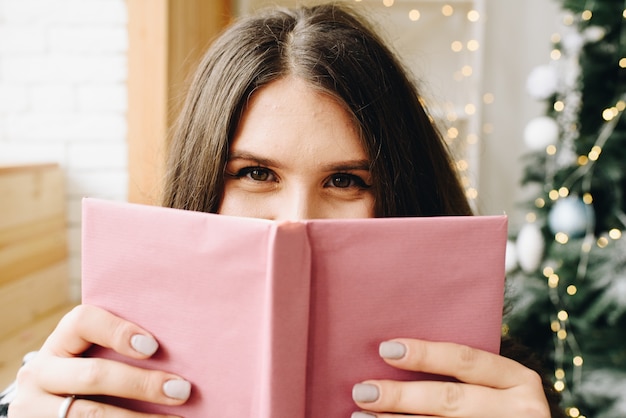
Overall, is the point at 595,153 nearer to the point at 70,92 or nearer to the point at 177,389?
the point at 177,389

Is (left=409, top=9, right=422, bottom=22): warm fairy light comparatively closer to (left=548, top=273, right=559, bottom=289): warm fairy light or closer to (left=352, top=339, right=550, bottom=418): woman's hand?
(left=548, top=273, right=559, bottom=289): warm fairy light

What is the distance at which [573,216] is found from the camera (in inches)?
65.8

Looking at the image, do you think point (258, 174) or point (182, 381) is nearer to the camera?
point (182, 381)

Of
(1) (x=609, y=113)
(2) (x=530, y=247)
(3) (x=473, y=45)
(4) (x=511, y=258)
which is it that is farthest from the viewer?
(3) (x=473, y=45)

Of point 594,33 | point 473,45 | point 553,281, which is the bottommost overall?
point 553,281

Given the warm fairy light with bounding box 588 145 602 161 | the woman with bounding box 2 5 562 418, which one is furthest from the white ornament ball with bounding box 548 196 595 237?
the woman with bounding box 2 5 562 418

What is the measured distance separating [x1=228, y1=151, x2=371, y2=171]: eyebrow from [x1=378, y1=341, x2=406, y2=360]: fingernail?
31 centimetres

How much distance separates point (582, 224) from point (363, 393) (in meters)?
1.44

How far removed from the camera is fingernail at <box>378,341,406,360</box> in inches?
19.8

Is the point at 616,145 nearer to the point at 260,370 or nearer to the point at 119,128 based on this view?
the point at 260,370

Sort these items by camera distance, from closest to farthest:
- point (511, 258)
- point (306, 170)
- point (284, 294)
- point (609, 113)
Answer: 1. point (284, 294)
2. point (306, 170)
3. point (609, 113)
4. point (511, 258)

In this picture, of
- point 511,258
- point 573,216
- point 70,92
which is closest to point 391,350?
point 573,216

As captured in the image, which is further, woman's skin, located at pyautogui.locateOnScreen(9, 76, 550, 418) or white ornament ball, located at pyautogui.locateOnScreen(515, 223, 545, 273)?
white ornament ball, located at pyautogui.locateOnScreen(515, 223, 545, 273)

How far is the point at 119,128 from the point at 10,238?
56cm
